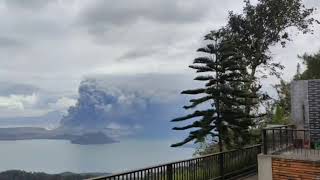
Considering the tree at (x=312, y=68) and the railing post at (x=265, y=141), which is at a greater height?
the tree at (x=312, y=68)

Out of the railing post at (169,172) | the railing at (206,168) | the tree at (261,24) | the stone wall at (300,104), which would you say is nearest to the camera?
the railing at (206,168)

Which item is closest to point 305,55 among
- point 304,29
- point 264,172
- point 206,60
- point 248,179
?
point 304,29

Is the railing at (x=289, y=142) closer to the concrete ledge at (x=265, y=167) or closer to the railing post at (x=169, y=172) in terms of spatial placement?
the concrete ledge at (x=265, y=167)

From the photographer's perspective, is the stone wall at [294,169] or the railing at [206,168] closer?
the railing at [206,168]

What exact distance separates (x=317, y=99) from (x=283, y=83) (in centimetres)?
1856

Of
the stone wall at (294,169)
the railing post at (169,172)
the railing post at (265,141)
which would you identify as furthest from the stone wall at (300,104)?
the railing post at (169,172)

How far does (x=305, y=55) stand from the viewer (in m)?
39.8

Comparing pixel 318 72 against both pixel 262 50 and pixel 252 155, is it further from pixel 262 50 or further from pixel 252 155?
pixel 252 155

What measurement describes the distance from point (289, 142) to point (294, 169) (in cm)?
250

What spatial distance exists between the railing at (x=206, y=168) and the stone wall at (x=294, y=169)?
6.67ft

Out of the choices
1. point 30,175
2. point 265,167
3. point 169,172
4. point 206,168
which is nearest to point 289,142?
point 265,167

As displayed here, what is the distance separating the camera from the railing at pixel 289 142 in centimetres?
1445

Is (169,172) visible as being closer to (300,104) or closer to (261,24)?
(300,104)

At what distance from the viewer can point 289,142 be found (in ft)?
52.2
